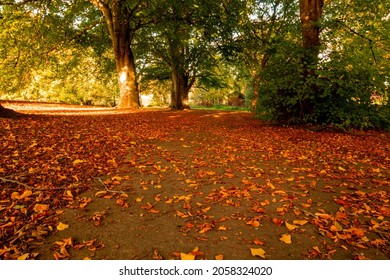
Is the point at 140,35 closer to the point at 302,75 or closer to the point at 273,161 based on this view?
the point at 302,75

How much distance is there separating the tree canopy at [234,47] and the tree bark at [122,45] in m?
0.06

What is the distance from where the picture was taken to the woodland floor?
271 centimetres

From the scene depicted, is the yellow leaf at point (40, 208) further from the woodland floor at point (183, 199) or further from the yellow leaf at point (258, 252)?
the yellow leaf at point (258, 252)

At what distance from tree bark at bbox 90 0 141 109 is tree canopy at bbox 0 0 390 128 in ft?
0.19

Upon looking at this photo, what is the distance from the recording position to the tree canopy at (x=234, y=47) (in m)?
9.05

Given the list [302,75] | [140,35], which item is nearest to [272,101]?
[302,75]

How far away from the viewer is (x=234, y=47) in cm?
1408

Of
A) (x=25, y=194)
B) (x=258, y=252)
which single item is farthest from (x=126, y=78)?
(x=258, y=252)

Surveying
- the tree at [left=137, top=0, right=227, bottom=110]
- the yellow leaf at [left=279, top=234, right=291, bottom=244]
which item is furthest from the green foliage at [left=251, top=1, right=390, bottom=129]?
the yellow leaf at [left=279, top=234, right=291, bottom=244]

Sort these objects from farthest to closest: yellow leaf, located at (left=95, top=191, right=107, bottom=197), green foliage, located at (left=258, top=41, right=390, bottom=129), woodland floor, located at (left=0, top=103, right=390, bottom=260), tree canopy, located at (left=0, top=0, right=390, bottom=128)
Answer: tree canopy, located at (left=0, top=0, right=390, bottom=128) < green foliage, located at (left=258, top=41, right=390, bottom=129) < yellow leaf, located at (left=95, top=191, right=107, bottom=197) < woodland floor, located at (left=0, top=103, right=390, bottom=260)

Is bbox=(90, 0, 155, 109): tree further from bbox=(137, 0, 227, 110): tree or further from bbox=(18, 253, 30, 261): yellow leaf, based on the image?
bbox=(18, 253, 30, 261): yellow leaf

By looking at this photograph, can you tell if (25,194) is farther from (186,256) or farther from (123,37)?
(123,37)

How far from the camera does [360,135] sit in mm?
9242

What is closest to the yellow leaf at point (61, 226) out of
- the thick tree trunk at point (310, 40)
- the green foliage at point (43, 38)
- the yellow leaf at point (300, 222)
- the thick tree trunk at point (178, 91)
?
the yellow leaf at point (300, 222)
